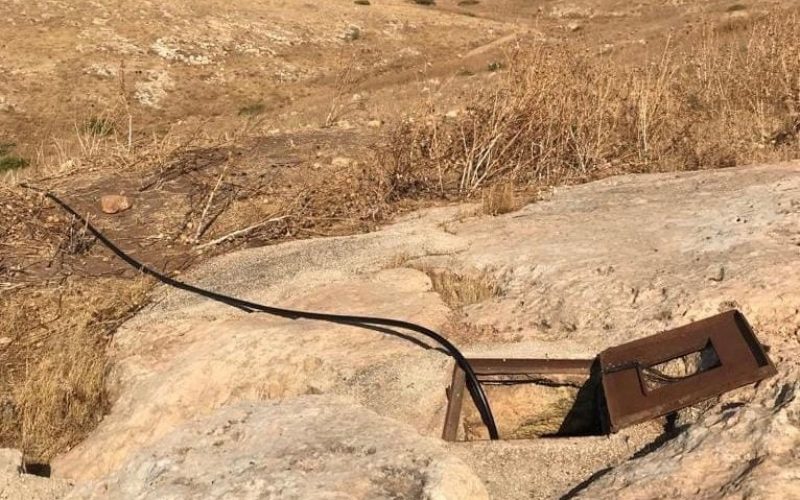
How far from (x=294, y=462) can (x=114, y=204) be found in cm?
435

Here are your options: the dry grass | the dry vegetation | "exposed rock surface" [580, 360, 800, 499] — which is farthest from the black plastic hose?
"exposed rock surface" [580, 360, 800, 499]

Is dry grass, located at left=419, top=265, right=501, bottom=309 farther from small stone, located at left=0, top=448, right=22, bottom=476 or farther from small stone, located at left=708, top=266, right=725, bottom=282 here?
small stone, located at left=0, top=448, right=22, bottom=476

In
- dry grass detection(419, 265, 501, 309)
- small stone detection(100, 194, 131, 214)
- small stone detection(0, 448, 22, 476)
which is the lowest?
small stone detection(100, 194, 131, 214)

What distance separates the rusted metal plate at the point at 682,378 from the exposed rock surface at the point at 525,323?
0.23ft

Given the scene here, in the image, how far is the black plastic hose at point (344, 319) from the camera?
3180 mm

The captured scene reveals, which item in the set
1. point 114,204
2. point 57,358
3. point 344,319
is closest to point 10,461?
point 57,358

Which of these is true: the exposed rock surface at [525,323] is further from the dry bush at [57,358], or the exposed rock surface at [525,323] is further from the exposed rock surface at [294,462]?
the dry bush at [57,358]

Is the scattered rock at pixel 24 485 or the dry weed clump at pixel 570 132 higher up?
the dry weed clump at pixel 570 132

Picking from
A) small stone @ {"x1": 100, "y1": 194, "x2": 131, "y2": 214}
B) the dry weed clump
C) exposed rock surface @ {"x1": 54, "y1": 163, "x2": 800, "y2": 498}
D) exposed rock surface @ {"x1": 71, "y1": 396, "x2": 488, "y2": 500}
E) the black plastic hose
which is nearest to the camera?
exposed rock surface @ {"x1": 71, "y1": 396, "x2": 488, "y2": 500}

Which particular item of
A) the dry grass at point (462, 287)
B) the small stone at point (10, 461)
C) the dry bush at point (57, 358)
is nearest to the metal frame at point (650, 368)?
the dry grass at point (462, 287)

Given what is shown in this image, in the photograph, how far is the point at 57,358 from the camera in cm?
405

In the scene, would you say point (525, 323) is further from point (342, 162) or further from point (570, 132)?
point (342, 162)

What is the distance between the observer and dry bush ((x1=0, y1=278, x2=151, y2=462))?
3658 mm

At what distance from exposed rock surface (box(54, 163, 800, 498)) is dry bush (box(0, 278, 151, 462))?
17 cm
